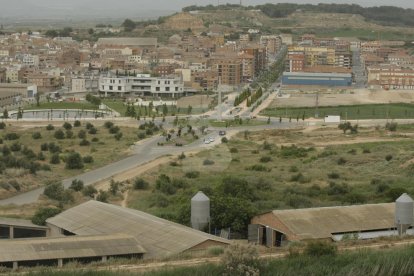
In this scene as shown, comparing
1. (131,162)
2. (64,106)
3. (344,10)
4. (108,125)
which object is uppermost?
(344,10)

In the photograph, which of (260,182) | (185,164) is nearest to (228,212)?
(260,182)

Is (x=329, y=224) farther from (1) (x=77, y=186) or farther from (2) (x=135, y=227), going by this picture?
(1) (x=77, y=186)

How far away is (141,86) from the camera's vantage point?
103 ft

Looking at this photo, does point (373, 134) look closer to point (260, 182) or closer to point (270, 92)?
point (260, 182)

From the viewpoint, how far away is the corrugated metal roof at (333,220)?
323 inches

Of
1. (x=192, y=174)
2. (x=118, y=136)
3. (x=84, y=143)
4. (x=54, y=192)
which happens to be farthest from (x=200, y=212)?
(x=118, y=136)

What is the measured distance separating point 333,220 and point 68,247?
252 cm

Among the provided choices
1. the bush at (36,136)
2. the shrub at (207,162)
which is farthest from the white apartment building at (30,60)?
the shrub at (207,162)

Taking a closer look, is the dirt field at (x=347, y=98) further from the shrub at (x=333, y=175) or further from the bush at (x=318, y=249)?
the bush at (x=318, y=249)

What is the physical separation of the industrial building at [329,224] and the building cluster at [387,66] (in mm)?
24871

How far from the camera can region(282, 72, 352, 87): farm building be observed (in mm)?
34406

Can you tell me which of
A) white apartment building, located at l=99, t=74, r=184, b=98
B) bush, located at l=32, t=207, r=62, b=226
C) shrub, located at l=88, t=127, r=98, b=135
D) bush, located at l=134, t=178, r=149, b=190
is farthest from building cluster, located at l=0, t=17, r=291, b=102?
bush, located at l=32, t=207, r=62, b=226

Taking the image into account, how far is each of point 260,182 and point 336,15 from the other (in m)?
58.6

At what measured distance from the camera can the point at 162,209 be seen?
10586 millimetres
